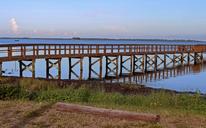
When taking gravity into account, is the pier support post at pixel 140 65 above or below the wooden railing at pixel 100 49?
below

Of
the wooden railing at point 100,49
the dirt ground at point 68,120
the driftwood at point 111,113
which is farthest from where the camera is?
the wooden railing at point 100,49

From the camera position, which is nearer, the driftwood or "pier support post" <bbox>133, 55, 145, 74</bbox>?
the driftwood

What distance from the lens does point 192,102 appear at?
47.5 feet

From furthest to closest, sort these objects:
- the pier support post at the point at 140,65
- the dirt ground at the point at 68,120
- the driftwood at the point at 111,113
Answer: the pier support post at the point at 140,65 → the driftwood at the point at 111,113 → the dirt ground at the point at 68,120

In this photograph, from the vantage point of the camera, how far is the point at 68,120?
1063cm

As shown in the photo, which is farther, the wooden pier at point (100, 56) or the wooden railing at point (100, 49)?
the wooden railing at point (100, 49)

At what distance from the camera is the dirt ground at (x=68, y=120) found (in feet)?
33.0

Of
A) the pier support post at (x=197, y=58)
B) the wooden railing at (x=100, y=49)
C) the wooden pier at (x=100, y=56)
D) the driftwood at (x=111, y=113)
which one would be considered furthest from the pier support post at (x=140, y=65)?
the driftwood at (x=111, y=113)

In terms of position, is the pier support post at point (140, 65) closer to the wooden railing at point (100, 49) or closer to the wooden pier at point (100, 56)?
the wooden pier at point (100, 56)

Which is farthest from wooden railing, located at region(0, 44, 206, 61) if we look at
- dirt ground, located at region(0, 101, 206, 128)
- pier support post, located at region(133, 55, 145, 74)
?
dirt ground, located at region(0, 101, 206, 128)

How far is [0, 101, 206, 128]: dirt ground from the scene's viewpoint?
33.0 ft

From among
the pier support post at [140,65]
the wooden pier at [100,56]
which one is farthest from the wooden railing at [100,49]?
the pier support post at [140,65]

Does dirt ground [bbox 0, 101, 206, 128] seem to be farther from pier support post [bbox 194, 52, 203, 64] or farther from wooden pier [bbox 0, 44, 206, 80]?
pier support post [bbox 194, 52, 203, 64]

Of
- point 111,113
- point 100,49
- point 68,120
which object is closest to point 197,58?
point 100,49
